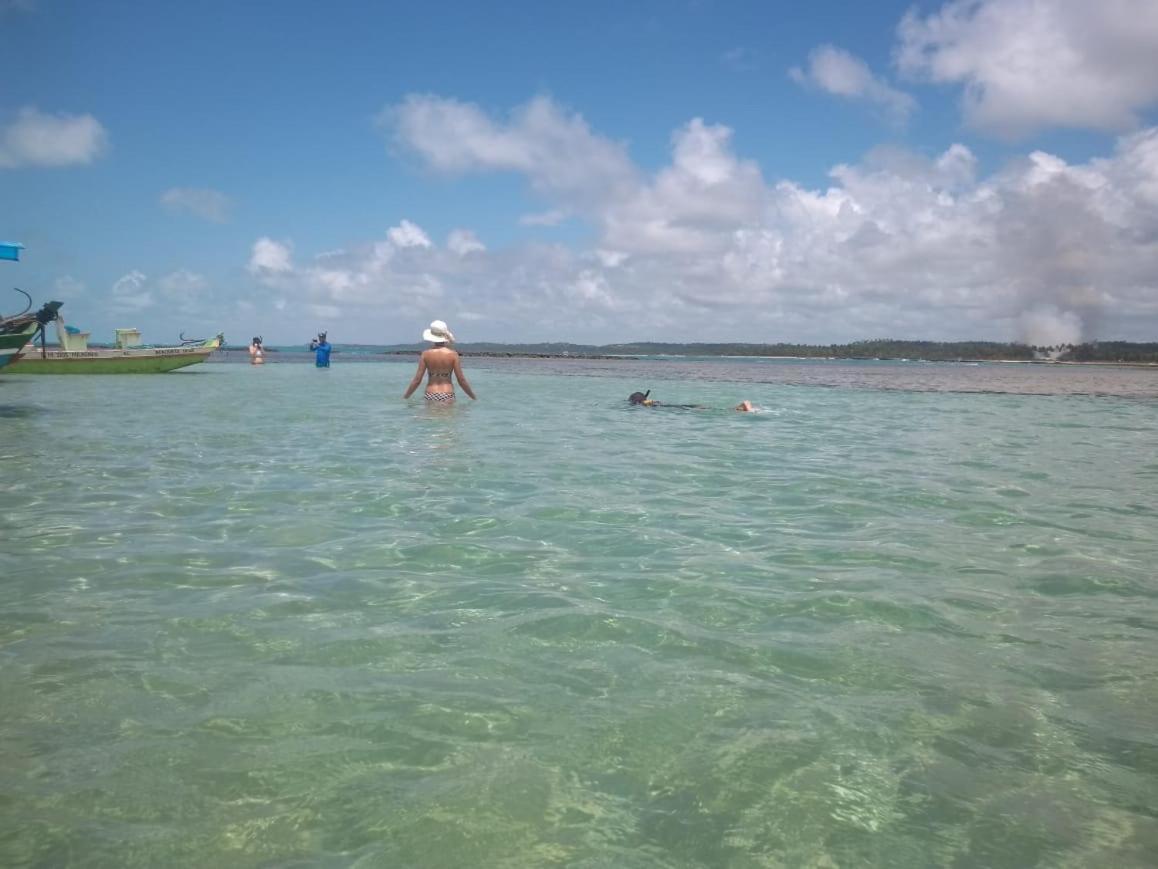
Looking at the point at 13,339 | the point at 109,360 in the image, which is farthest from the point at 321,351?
the point at 13,339

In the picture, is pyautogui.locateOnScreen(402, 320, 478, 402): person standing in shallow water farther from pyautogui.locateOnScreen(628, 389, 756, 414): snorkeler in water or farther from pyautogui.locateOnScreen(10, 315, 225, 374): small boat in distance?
pyautogui.locateOnScreen(10, 315, 225, 374): small boat in distance

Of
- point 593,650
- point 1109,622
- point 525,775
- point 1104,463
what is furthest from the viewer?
point 1104,463

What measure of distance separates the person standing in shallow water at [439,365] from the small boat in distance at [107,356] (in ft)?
75.2

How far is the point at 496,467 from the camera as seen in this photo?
416 inches

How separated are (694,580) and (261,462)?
7540 millimetres

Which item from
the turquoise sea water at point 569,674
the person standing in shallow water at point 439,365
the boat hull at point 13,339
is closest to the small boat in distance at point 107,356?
the boat hull at point 13,339

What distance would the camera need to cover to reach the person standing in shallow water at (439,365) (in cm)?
1697

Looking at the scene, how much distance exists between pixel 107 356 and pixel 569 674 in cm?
4051

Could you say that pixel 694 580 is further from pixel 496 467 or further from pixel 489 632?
pixel 496 467

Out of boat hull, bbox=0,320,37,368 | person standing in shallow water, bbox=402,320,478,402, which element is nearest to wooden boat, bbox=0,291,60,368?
boat hull, bbox=0,320,37,368

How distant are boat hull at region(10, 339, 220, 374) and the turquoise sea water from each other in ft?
106

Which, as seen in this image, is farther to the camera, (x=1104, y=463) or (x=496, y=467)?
(x=1104, y=463)

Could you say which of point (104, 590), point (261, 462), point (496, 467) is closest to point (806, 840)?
point (104, 590)

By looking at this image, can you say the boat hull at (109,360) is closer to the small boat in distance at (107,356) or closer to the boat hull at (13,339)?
the small boat in distance at (107,356)
